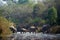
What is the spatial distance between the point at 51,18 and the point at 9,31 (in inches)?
51.2

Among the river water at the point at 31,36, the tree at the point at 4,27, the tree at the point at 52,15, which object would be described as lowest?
the river water at the point at 31,36

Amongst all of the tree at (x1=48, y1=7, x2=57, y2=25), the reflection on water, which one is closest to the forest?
the tree at (x1=48, y1=7, x2=57, y2=25)

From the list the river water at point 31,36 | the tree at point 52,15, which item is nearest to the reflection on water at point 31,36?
the river water at point 31,36

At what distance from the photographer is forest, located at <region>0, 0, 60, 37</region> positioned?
18.4ft

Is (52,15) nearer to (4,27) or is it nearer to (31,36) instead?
(31,36)

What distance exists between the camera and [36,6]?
5.98m

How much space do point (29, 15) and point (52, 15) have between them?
73cm

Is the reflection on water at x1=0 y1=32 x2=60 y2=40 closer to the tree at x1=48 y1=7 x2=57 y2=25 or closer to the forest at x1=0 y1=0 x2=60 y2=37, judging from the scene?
the forest at x1=0 y1=0 x2=60 y2=37

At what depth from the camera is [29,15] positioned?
19.1 ft

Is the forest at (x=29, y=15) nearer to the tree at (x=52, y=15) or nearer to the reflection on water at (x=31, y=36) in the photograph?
the tree at (x=52, y=15)

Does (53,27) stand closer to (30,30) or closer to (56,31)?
(56,31)

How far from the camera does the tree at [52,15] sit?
5.89m

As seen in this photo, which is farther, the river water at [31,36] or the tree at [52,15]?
the tree at [52,15]

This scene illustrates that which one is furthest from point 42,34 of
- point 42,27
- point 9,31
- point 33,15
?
point 9,31
